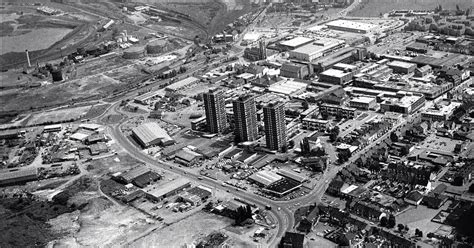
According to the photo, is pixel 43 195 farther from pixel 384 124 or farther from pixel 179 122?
pixel 384 124

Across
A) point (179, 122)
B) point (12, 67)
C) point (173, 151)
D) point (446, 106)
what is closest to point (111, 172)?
point (173, 151)

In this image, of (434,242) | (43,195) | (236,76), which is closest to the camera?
(434,242)

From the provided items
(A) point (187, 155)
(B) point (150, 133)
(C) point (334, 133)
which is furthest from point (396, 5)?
(A) point (187, 155)

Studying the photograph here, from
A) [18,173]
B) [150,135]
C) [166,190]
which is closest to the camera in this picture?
[166,190]

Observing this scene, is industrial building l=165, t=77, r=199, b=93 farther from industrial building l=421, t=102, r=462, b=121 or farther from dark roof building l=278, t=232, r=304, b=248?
dark roof building l=278, t=232, r=304, b=248

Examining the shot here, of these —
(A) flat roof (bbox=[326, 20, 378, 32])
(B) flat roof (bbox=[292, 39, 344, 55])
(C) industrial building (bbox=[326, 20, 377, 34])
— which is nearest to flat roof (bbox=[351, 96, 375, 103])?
(B) flat roof (bbox=[292, 39, 344, 55])

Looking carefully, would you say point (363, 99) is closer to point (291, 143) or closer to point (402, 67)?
point (402, 67)
